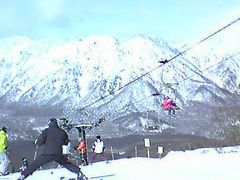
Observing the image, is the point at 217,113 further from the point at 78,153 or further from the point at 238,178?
the point at 238,178

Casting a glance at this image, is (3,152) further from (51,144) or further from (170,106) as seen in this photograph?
(170,106)

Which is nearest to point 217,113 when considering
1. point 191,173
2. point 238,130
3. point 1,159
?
point 238,130

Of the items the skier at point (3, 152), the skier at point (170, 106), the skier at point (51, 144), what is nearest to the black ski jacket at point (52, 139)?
the skier at point (51, 144)

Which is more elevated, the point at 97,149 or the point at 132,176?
the point at 97,149

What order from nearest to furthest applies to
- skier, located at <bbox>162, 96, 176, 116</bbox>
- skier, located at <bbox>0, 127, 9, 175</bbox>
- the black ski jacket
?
the black ski jacket → skier, located at <bbox>0, 127, 9, 175</bbox> → skier, located at <bbox>162, 96, 176, 116</bbox>

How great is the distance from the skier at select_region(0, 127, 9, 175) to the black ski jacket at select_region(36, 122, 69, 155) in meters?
6.77

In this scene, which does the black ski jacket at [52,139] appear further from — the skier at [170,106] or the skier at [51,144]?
the skier at [170,106]

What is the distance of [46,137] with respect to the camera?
40.3ft

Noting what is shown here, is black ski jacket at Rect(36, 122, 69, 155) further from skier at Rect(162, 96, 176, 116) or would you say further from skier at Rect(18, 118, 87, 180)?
skier at Rect(162, 96, 176, 116)

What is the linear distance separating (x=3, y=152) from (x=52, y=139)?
7.18 m

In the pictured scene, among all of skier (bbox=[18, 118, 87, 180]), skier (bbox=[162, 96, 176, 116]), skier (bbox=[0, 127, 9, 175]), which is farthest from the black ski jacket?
skier (bbox=[162, 96, 176, 116])

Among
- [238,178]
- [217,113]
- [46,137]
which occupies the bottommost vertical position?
[238,178]

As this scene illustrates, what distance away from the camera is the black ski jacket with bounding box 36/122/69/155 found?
1212 centimetres

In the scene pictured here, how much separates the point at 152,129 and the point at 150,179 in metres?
24.5
